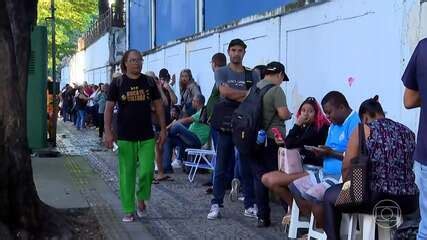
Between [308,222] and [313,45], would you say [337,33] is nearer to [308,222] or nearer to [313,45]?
[313,45]

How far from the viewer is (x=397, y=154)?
4930 mm

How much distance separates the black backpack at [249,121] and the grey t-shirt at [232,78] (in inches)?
21.9

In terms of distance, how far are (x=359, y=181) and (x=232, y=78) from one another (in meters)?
2.91

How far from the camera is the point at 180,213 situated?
8031 mm

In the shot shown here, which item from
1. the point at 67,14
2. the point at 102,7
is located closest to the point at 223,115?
the point at 67,14

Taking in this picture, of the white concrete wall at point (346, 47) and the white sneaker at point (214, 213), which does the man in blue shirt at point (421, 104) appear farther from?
the white sneaker at point (214, 213)

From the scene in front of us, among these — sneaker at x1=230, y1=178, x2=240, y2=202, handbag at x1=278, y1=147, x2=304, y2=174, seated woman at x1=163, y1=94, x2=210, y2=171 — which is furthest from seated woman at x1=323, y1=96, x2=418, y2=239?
seated woman at x1=163, y1=94, x2=210, y2=171

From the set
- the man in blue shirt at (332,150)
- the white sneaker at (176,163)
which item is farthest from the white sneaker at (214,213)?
the white sneaker at (176,163)

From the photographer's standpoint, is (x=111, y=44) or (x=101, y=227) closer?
(x=101, y=227)

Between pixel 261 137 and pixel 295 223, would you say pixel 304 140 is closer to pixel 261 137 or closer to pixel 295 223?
pixel 261 137

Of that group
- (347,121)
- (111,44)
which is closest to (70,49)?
(111,44)

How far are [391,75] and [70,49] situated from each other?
40.8 meters

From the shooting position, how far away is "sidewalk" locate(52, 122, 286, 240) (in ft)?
22.8

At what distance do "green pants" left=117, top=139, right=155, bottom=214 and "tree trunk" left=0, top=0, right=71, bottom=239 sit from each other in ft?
3.04
